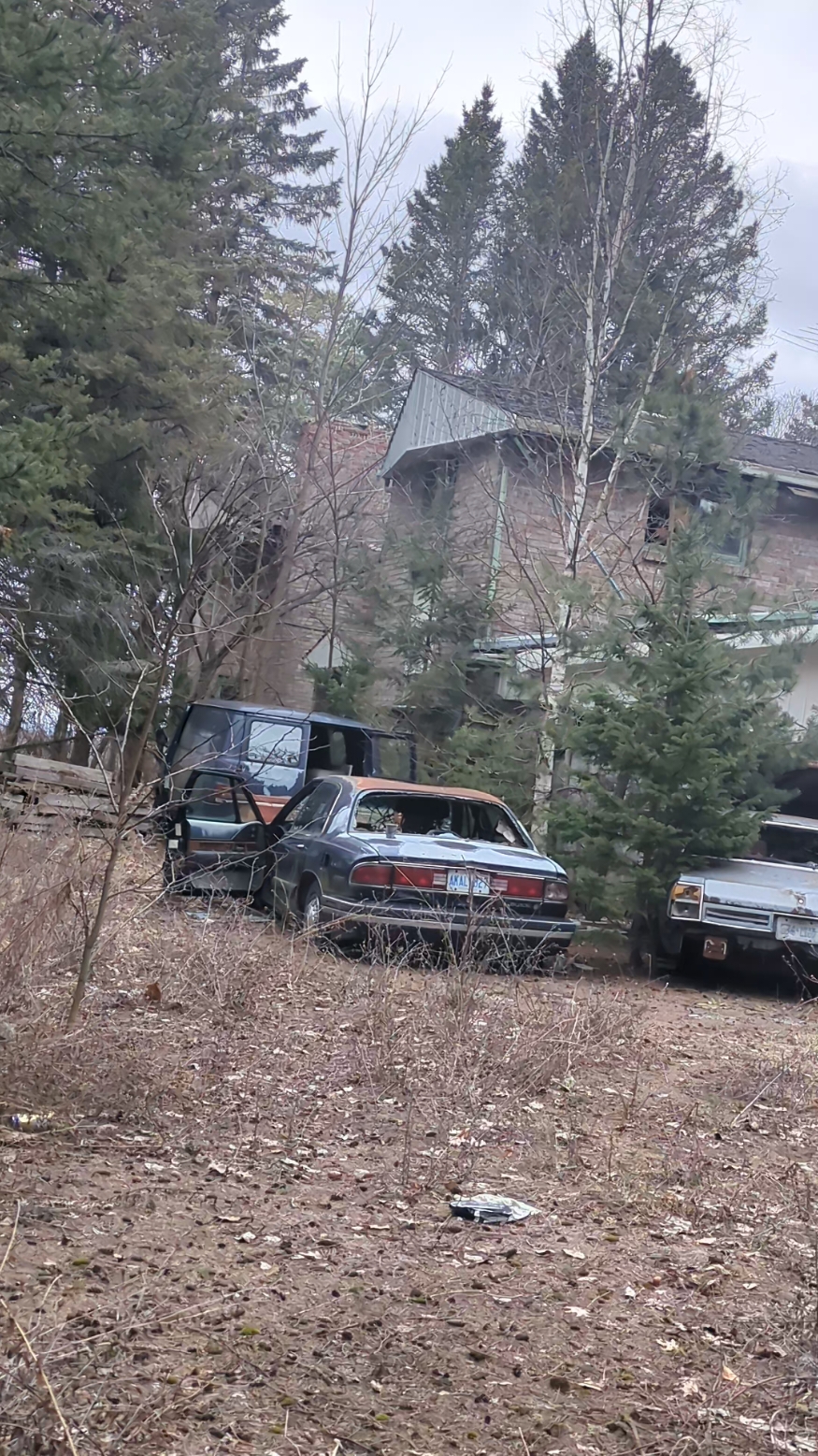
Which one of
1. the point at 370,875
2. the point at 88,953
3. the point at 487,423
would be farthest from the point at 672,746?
the point at 487,423

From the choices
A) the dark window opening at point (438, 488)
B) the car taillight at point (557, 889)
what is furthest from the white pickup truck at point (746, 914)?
the dark window opening at point (438, 488)

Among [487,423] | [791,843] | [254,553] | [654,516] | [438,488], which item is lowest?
[791,843]

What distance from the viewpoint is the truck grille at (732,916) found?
Answer: 10.5 meters

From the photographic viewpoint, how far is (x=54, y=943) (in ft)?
24.8

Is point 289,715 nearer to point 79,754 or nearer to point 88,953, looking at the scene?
point 79,754

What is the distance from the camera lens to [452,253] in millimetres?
39938

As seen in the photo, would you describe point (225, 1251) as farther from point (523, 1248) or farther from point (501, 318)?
point (501, 318)

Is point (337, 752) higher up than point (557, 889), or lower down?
higher up

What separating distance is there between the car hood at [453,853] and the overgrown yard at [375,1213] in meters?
1.45

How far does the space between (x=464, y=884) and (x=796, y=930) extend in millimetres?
2688

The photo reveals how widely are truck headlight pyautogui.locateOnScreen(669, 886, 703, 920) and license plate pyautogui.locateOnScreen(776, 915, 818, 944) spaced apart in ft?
2.06

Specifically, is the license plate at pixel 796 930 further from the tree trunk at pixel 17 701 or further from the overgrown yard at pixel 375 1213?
the tree trunk at pixel 17 701

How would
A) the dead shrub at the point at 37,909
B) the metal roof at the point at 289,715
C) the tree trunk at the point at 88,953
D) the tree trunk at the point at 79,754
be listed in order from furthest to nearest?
the tree trunk at the point at 79,754 < the metal roof at the point at 289,715 < the dead shrub at the point at 37,909 < the tree trunk at the point at 88,953

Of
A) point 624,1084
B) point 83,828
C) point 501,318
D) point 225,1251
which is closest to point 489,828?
point 83,828
